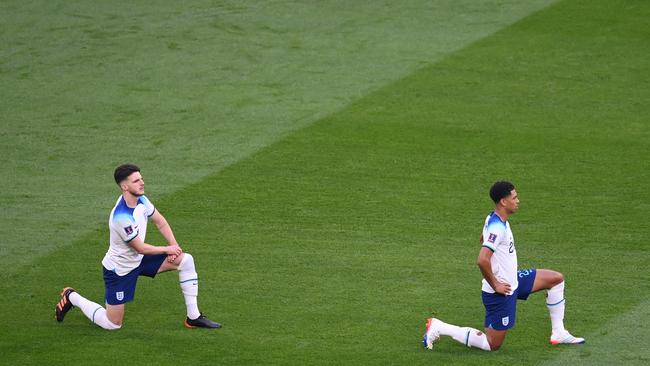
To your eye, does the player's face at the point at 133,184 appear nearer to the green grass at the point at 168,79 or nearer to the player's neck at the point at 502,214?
the green grass at the point at 168,79

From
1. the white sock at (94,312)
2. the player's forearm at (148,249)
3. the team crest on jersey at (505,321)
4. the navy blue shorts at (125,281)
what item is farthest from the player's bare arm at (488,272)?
the white sock at (94,312)

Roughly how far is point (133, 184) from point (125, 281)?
0.90 meters

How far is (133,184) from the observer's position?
9.47m

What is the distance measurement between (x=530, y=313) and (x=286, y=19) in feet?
35.5

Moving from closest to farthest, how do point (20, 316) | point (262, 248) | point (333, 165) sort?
point (20, 316), point (262, 248), point (333, 165)

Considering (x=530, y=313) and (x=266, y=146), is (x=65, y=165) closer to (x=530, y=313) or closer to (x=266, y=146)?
(x=266, y=146)

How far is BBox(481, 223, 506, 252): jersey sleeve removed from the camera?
893cm

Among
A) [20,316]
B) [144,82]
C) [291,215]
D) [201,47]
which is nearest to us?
[20,316]

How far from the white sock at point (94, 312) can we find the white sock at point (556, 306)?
3859 mm

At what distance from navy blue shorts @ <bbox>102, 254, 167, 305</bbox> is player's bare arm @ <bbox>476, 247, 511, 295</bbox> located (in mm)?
2856

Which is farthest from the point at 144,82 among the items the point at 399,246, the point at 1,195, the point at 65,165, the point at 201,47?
the point at 399,246

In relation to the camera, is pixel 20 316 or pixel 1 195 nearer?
pixel 20 316

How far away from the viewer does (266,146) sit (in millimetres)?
14859

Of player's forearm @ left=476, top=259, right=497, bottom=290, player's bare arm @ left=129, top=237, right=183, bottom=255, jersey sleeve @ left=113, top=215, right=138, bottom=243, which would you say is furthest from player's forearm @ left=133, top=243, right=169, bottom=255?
player's forearm @ left=476, top=259, right=497, bottom=290
